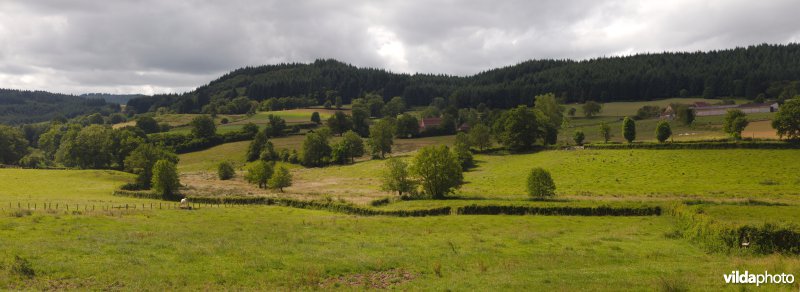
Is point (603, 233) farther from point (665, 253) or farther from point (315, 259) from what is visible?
point (315, 259)

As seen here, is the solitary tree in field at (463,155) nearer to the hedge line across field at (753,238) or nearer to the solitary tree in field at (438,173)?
the solitary tree in field at (438,173)

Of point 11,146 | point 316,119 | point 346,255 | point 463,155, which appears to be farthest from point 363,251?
point 316,119

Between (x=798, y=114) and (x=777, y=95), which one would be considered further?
(x=777, y=95)

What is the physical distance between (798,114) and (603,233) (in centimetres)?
6937

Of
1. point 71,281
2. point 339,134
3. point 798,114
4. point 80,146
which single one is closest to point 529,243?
point 71,281

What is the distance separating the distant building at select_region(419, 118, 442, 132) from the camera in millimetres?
168000

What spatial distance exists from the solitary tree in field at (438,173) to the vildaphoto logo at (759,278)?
141 ft

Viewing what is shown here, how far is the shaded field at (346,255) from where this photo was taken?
21953mm

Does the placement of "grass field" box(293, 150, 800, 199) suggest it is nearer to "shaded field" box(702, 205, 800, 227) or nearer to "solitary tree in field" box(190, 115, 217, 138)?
"shaded field" box(702, 205, 800, 227)

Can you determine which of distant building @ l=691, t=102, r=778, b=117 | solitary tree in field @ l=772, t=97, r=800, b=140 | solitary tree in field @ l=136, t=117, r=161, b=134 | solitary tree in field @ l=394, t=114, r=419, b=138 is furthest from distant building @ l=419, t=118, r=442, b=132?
solitary tree in field @ l=136, t=117, r=161, b=134

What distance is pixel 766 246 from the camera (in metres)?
29.5

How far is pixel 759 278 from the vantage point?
2023 centimetres

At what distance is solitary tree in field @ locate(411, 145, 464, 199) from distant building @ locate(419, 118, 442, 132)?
101622 mm

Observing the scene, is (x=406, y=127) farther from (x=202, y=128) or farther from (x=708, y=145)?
(x=708, y=145)
